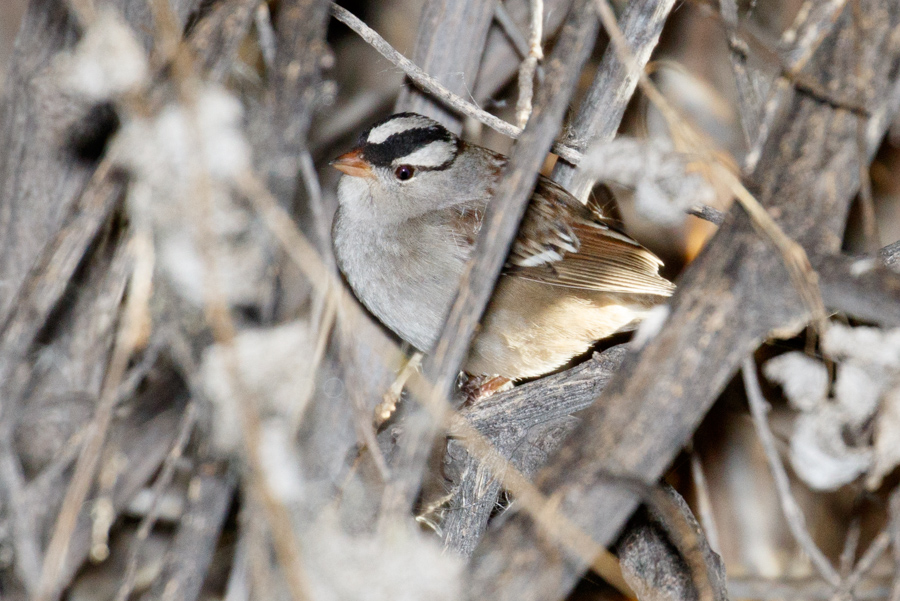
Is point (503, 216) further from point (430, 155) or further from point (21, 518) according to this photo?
point (430, 155)

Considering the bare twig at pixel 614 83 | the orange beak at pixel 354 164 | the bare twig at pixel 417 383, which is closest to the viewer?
the bare twig at pixel 417 383

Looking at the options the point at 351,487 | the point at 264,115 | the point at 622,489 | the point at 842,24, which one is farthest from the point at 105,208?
the point at 842,24

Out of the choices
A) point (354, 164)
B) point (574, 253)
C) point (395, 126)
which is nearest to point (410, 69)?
point (395, 126)

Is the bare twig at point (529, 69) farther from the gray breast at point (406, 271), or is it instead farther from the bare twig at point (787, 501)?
the bare twig at point (787, 501)

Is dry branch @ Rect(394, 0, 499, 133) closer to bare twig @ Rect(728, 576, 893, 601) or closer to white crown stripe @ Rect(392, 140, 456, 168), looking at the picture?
white crown stripe @ Rect(392, 140, 456, 168)

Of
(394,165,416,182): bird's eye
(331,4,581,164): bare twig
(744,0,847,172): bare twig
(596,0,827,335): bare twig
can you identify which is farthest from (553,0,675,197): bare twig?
(596,0,827,335): bare twig

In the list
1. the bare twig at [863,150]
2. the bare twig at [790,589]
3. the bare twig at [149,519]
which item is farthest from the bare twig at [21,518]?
the bare twig at [790,589]
